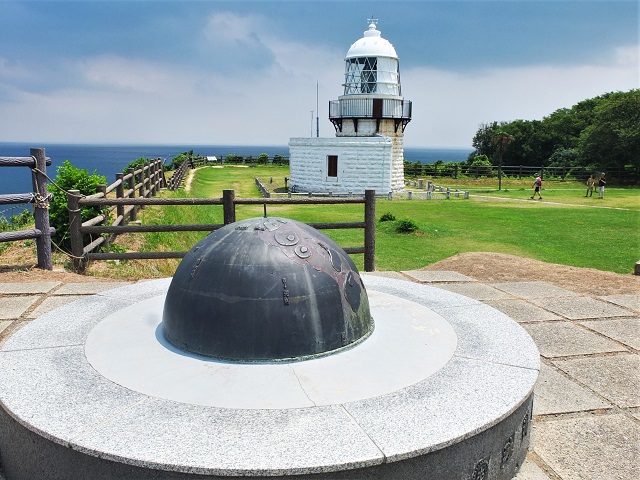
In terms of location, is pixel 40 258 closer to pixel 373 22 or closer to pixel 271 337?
pixel 271 337

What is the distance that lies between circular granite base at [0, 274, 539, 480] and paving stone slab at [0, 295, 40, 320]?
162 cm

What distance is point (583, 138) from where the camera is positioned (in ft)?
152

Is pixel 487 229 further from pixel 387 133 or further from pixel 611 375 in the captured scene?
pixel 387 133

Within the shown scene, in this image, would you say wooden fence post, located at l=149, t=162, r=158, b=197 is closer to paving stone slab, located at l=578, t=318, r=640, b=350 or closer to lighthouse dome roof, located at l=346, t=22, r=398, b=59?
paving stone slab, located at l=578, t=318, r=640, b=350

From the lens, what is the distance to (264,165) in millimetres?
64188

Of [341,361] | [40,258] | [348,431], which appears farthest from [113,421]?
[40,258]

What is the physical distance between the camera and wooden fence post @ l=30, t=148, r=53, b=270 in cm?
802

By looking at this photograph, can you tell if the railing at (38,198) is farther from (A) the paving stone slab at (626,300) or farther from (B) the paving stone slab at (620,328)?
(A) the paving stone slab at (626,300)

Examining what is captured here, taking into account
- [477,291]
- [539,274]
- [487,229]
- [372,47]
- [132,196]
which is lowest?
[487,229]

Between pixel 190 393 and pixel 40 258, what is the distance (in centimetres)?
599

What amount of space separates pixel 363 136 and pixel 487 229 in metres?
18.7

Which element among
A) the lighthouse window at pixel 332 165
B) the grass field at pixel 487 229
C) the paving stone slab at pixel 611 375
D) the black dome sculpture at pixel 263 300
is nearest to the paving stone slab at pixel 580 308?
the paving stone slab at pixel 611 375

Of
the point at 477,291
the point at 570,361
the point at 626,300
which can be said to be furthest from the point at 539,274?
the point at 570,361

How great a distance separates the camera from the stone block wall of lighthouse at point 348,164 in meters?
34.0
